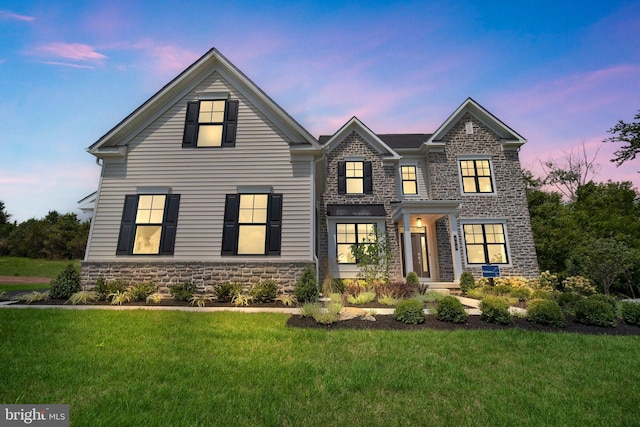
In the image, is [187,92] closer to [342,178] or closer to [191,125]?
[191,125]

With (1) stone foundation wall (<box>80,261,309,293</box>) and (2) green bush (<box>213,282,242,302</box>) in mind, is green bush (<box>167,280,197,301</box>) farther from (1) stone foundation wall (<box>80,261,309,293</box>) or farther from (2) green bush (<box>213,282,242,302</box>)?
(2) green bush (<box>213,282,242,302</box>)

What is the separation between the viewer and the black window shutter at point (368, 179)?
14.8 metres

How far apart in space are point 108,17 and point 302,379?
1164cm

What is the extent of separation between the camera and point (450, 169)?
14930 mm

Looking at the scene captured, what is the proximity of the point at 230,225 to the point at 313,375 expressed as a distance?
7.12m

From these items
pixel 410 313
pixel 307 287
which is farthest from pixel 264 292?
pixel 410 313

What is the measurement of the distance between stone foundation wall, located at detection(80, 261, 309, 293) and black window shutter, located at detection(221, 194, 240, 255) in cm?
58

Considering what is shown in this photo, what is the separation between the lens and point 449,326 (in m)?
6.11

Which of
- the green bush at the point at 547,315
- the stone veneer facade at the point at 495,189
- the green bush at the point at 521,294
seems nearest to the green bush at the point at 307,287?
the green bush at the point at 547,315

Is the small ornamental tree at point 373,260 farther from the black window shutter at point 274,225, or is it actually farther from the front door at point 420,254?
the black window shutter at point 274,225

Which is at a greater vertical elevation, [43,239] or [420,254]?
[43,239]

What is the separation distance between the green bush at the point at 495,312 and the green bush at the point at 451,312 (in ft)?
1.68

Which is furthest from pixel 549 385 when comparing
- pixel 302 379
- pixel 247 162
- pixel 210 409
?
pixel 247 162

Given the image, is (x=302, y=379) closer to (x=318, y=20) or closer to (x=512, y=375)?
(x=512, y=375)
